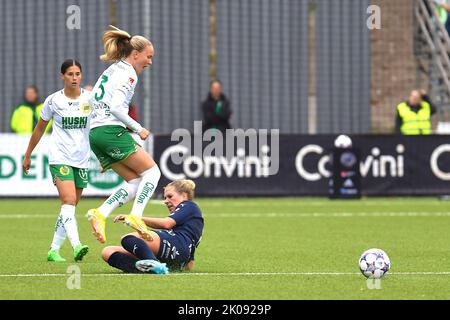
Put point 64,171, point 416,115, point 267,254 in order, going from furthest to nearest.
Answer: point 416,115
point 267,254
point 64,171

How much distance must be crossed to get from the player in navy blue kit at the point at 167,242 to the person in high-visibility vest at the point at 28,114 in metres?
12.6

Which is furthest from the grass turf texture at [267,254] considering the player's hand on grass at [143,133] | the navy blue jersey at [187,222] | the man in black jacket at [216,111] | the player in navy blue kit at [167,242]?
the man in black jacket at [216,111]

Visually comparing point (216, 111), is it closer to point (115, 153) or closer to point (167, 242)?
point (115, 153)

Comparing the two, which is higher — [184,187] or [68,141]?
[68,141]

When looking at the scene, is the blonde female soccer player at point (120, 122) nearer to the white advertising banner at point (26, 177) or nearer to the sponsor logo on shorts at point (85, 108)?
the sponsor logo on shorts at point (85, 108)

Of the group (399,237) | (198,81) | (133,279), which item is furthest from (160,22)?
(133,279)

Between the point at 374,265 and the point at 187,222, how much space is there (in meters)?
1.51

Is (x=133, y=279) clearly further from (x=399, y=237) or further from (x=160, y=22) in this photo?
(x=160, y=22)

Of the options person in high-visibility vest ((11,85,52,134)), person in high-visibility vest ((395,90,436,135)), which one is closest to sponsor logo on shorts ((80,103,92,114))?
person in high-visibility vest ((11,85,52,134))

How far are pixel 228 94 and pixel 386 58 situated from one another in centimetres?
395

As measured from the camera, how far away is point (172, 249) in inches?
356

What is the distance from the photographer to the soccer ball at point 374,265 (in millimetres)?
8648

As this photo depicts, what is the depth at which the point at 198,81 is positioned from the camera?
24.0 m

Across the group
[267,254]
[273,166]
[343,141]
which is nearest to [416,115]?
[343,141]
